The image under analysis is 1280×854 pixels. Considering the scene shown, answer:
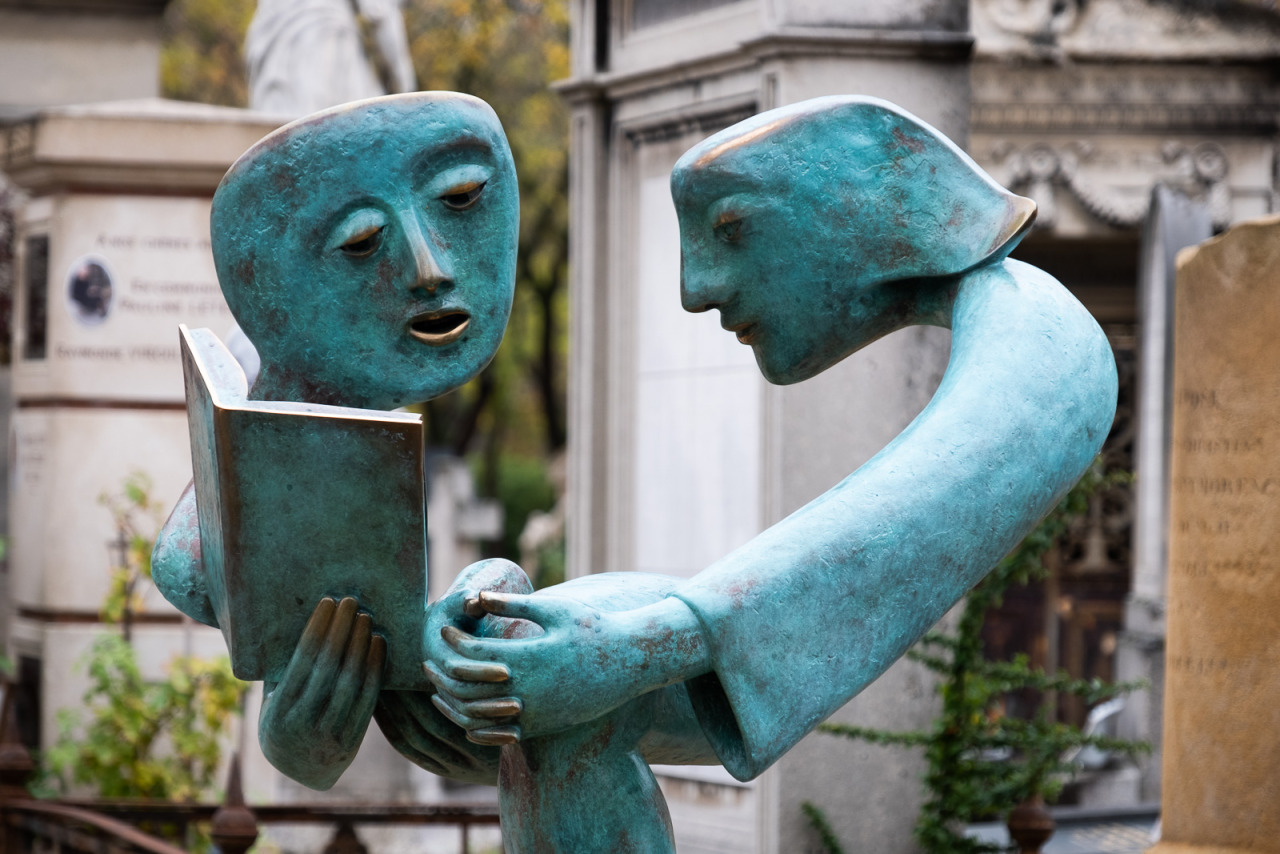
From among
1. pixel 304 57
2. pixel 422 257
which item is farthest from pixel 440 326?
pixel 304 57

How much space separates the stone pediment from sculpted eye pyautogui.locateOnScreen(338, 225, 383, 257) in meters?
8.92

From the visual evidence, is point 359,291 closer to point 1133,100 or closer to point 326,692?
point 326,692

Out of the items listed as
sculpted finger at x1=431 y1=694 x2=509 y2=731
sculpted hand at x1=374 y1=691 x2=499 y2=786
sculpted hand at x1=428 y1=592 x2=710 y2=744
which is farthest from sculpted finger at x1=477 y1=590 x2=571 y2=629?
sculpted hand at x1=374 y1=691 x2=499 y2=786

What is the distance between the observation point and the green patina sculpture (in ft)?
6.43

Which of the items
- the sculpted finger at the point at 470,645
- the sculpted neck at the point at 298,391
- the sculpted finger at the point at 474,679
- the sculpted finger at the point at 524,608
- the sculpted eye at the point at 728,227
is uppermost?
the sculpted eye at the point at 728,227

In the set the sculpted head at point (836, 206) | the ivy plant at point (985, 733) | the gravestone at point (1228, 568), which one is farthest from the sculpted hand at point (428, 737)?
the gravestone at point (1228, 568)

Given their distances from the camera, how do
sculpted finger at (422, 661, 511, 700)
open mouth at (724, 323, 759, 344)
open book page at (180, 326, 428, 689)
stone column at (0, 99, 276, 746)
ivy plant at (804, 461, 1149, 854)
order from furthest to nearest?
stone column at (0, 99, 276, 746), ivy plant at (804, 461, 1149, 854), open mouth at (724, 323, 759, 344), open book page at (180, 326, 428, 689), sculpted finger at (422, 661, 511, 700)

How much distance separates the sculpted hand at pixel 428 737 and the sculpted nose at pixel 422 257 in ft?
1.78

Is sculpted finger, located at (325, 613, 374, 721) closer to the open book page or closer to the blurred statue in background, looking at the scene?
the open book page

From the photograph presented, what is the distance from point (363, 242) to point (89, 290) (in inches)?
230

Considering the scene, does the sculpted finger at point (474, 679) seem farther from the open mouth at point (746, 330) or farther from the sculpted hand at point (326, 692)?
the open mouth at point (746, 330)

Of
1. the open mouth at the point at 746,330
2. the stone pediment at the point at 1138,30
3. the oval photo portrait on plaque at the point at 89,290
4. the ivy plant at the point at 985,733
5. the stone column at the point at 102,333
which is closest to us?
the open mouth at the point at 746,330

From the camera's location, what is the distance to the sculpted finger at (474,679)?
1.87m

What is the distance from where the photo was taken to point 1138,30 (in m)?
10.8
